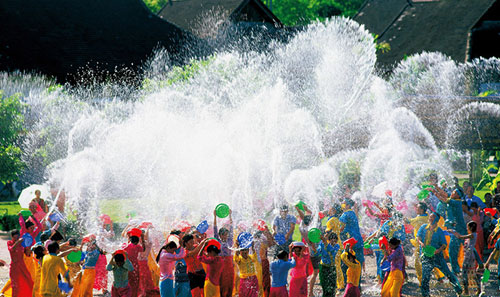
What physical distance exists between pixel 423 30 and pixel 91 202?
28.7m

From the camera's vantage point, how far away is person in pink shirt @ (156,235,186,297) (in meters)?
9.53

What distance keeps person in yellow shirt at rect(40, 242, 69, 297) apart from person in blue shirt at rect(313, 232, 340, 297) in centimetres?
403

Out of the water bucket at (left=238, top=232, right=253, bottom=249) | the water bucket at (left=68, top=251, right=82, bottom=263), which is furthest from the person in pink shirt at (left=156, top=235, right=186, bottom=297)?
the water bucket at (left=68, top=251, right=82, bottom=263)

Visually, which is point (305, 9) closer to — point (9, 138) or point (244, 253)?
point (9, 138)

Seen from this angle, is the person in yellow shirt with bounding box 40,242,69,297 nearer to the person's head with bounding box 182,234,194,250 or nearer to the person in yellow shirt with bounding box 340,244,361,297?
the person's head with bounding box 182,234,194,250

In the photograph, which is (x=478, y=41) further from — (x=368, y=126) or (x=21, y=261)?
(x=21, y=261)

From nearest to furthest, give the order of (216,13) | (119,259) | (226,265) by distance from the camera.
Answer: (119,259)
(226,265)
(216,13)

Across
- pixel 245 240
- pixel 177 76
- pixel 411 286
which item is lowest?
pixel 411 286

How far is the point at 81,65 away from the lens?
91.1 feet

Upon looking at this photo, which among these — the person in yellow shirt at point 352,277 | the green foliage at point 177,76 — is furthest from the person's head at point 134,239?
Answer: the green foliage at point 177,76

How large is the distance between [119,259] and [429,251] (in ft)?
16.2

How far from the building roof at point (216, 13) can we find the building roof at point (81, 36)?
5.15 meters

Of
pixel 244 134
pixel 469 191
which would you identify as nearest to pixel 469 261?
pixel 469 191

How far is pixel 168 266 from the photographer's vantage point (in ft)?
31.3
